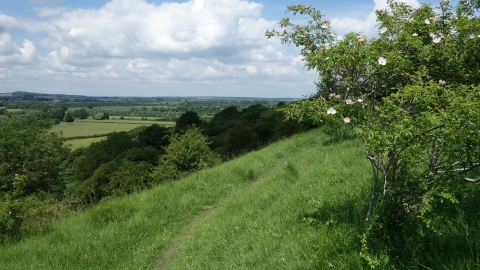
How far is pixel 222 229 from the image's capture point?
6430 mm

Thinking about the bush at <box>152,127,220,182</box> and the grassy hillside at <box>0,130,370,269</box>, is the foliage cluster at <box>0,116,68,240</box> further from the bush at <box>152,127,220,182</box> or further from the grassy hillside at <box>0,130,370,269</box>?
the grassy hillside at <box>0,130,370,269</box>

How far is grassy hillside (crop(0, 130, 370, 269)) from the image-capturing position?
445 cm

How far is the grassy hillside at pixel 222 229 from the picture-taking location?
14.6 feet

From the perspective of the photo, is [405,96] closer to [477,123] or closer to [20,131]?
[477,123]

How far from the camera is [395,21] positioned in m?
3.92

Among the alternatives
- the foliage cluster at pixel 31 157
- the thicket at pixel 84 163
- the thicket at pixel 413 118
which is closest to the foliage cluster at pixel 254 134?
the thicket at pixel 84 163

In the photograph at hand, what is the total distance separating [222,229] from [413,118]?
15.4ft

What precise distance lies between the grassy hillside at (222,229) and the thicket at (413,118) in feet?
2.20

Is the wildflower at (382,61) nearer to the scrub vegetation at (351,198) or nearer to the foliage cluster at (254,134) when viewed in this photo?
the scrub vegetation at (351,198)

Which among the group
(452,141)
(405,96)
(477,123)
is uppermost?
(405,96)

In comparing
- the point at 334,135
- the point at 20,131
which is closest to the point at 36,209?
the point at 334,135

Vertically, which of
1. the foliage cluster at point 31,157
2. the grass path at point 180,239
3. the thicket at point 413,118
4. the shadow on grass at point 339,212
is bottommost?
the foliage cluster at point 31,157

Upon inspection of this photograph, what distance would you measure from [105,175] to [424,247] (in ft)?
118

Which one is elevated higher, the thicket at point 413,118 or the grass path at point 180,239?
the thicket at point 413,118
